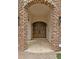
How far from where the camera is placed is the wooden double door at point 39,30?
52.0ft

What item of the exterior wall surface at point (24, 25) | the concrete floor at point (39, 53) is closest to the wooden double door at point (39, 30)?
the concrete floor at point (39, 53)

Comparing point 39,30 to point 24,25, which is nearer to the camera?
point 24,25

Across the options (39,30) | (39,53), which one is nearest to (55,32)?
(39,53)

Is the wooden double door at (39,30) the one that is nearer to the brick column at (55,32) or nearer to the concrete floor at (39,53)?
the concrete floor at (39,53)

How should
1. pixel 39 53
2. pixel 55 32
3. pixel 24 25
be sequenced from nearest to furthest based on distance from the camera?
pixel 39 53, pixel 55 32, pixel 24 25

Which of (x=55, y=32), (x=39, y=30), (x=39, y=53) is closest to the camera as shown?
(x=39, y=53)

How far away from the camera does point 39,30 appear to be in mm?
16062

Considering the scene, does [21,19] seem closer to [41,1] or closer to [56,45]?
[41,1]

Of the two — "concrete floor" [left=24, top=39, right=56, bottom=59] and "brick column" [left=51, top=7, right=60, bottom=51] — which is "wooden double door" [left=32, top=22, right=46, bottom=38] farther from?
"brick column" [left=51, top=7, right=60, bottom=51]

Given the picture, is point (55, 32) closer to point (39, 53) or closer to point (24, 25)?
point (39, 53)

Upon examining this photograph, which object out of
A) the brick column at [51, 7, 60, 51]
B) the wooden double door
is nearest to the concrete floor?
the brick column at [51, 7, 60, 51]
